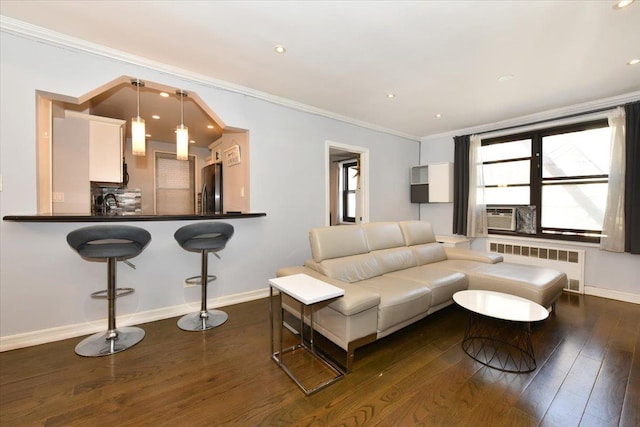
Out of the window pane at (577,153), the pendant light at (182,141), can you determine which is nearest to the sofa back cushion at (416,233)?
the window pane at (577,153)

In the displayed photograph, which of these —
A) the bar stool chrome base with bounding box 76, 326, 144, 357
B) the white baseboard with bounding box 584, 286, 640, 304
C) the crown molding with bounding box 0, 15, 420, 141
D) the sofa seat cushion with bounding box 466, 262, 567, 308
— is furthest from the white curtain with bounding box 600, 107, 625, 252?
the bar stool chrome base with bounding box 76, 326, 144, 357

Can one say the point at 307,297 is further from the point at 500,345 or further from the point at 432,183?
the point at 432,183

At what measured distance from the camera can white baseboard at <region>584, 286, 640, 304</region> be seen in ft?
Result: 10.9

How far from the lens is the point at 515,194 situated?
440cm

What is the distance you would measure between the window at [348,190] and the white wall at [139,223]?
7.37ft

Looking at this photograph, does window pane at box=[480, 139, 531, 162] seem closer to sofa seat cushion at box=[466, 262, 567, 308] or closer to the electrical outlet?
sofa seat cushion at box=[466, 262, 567, 308]

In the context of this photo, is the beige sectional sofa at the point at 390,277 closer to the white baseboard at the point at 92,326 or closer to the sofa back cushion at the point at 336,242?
the sofa back cushion at the point at 336,242

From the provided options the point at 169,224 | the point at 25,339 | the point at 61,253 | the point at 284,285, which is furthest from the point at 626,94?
the point at 25,339

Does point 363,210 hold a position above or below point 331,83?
below

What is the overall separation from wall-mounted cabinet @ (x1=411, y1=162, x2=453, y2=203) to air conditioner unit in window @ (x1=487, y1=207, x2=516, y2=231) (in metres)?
0.71

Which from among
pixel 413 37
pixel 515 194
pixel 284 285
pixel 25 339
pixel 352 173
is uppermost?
pixel 413 37

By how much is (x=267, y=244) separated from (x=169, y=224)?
116cm

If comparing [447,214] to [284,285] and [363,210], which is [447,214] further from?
[284,285]

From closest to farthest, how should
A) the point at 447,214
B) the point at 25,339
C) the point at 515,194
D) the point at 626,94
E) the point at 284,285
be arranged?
the point at 284,285 < the point at 25,339 < the point at 626,94 < the point at 515,194 < the point at 447,214
